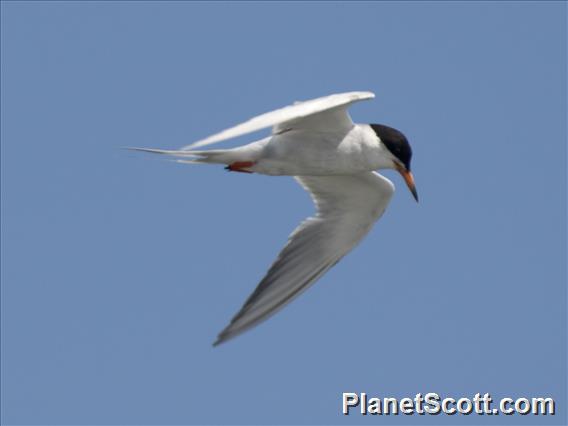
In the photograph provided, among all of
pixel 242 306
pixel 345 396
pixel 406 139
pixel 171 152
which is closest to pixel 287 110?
pixel 171 152

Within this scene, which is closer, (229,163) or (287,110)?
(287,110)

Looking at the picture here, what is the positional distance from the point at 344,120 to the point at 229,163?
0.98 meters

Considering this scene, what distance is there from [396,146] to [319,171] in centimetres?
66

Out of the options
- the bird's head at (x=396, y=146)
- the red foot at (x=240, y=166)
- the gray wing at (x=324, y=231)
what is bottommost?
the gray wing at (x=324, y=231)

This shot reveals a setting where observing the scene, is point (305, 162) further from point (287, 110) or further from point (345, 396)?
point (345, 396)

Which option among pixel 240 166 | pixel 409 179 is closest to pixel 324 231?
pixel 409 179

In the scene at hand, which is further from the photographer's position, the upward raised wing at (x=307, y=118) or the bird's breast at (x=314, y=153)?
the bird's breast at (x=314, y=153)

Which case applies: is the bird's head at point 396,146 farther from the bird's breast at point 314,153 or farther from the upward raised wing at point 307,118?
the upward raised wing at point 307,118

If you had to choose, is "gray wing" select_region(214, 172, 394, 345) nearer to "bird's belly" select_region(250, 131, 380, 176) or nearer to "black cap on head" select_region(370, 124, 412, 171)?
"black cap on head" select_region(370, 124, 412, 171)

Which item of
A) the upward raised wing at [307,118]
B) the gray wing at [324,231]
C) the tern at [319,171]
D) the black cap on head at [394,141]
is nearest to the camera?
the upward raised wing at [307,118]

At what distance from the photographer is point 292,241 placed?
33.2 ft

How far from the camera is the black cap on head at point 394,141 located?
893 centimetres

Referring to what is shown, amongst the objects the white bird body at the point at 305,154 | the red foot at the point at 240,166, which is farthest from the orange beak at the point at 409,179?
the red foot at the point at 240,166

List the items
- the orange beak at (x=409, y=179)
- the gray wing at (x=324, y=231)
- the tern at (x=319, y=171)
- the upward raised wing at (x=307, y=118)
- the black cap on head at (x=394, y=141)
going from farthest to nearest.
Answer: the gray wing at (x=324, y=231), the orange beak at (x=409, y=179), the black cap on head at (x=394, y=141), the tern at (x=319, y=171), the upward raised wing at (x=307, y=118)
